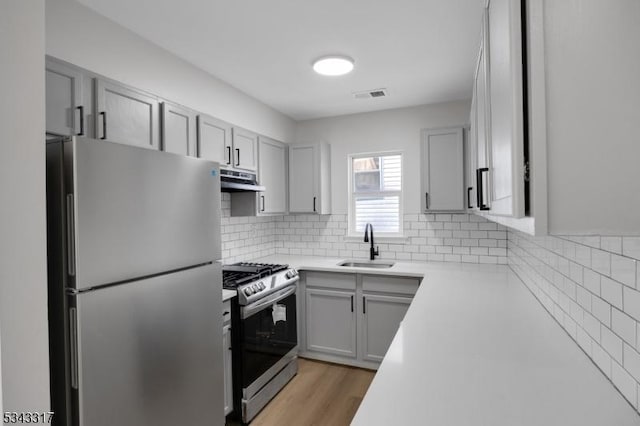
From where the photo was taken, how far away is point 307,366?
3.19 metres

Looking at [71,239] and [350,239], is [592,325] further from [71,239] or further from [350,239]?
[350,239]

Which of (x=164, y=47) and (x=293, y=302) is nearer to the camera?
(x=164, y=47)

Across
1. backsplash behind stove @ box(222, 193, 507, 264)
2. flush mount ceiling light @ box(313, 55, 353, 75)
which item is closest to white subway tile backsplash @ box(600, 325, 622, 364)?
flush mount ceiling light @ box(313, 55, 353, 75)

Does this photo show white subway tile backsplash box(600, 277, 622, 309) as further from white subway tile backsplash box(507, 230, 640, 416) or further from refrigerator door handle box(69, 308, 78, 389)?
refrigerator door handle box(69, 308, 78, 389)

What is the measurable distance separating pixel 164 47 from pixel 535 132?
234 cm

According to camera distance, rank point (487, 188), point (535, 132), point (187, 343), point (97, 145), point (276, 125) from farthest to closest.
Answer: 1. point (276, 125)
2. point (187, 343)
3. point (97, 145)
4. point (487, 188)
5. point (535, 132)

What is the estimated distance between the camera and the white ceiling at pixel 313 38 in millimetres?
1817

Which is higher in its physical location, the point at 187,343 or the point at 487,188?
the point at 487,188

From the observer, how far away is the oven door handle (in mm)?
2330

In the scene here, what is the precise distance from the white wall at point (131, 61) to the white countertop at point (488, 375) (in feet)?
6.79

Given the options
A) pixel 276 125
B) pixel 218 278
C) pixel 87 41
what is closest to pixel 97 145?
pixel 87 41

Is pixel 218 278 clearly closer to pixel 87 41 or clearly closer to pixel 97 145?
pixel 97 145

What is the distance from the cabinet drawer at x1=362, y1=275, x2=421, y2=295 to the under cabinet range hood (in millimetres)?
1286

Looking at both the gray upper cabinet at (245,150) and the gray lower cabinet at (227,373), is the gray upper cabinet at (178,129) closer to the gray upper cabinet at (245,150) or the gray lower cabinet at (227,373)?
the gray upper cabinet at (245,150)
